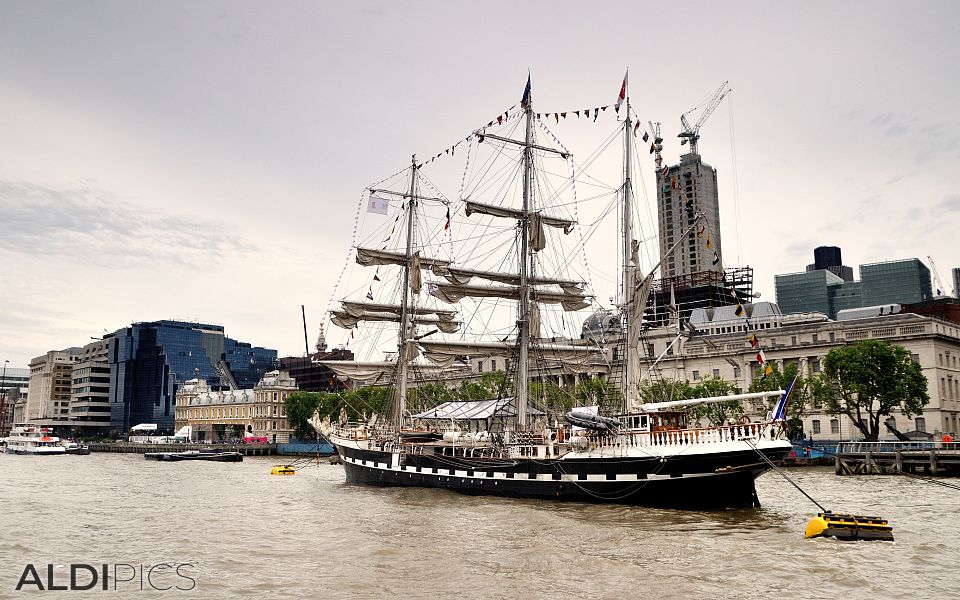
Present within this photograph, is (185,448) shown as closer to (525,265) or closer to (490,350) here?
(490,350)

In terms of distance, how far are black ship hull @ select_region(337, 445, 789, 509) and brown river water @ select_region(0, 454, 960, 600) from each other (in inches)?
43.8

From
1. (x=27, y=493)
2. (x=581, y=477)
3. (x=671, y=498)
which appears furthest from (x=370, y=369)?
(x=671, y=498)

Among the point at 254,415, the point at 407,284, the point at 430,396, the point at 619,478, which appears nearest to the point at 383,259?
the point at 407,284

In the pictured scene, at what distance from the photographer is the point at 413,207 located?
83.1 meters

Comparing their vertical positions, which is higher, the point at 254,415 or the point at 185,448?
the point at 254,415

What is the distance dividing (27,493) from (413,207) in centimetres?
4308

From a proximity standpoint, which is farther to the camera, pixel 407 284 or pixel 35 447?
pixel 35 447

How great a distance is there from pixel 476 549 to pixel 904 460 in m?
53.4

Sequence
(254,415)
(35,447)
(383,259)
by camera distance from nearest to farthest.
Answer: (383,259)
(35,447)
(254,415)

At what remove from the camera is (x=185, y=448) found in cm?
16075

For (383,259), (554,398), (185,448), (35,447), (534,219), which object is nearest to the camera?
(534,219)

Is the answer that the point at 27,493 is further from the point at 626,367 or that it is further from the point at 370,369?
the point at 626,367

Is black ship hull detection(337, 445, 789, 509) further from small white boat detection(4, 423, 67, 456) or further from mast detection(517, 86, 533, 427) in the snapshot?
small white boat detection(4, 423, 67, 456)

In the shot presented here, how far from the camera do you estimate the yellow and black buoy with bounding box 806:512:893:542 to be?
3338 centimetres
